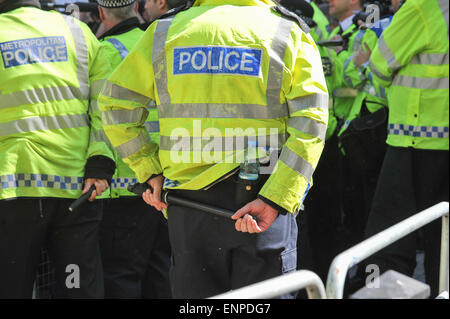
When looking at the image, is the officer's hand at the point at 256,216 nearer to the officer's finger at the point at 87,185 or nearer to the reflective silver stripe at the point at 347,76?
the officer's finger at the point at 87,185

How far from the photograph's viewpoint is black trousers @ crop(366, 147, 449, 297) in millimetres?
3811

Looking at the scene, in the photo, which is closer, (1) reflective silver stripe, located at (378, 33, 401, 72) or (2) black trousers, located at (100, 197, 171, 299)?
(1) reflective silver stripe, located at (378, 33, 401, 72)

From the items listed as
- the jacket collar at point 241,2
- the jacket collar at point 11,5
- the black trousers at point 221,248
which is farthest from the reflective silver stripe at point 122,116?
the jacket collar at point 11,5

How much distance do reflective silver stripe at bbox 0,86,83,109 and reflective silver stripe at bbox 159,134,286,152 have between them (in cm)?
95

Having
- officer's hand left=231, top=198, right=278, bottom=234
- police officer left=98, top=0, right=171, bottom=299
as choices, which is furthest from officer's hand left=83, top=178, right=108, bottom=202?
officer's hand left=231, top=198, right=278, bottom=234

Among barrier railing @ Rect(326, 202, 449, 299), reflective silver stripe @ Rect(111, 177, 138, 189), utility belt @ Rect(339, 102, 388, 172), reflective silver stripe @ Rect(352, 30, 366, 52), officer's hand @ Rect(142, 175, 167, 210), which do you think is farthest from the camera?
reflective silver stripe @ Rect(352, 30, 366, 52)

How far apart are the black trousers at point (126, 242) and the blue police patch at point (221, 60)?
1.75m

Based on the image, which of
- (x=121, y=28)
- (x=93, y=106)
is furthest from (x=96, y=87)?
(x=121, y=28)

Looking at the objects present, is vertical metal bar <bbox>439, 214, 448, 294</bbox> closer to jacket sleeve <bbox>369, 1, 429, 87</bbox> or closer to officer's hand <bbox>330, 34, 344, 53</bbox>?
jacket sleeve <bbox>369, 1, 429, 87</bbox>

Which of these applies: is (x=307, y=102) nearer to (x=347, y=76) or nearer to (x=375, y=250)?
(x=375, y=250)

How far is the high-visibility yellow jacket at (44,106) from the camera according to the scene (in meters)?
3.08

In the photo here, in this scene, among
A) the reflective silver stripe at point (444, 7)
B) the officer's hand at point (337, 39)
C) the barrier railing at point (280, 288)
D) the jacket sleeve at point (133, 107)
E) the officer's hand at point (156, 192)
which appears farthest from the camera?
the officer's hand at point (337, 39)

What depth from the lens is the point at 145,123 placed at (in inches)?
153

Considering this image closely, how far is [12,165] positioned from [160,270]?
5.25ft
